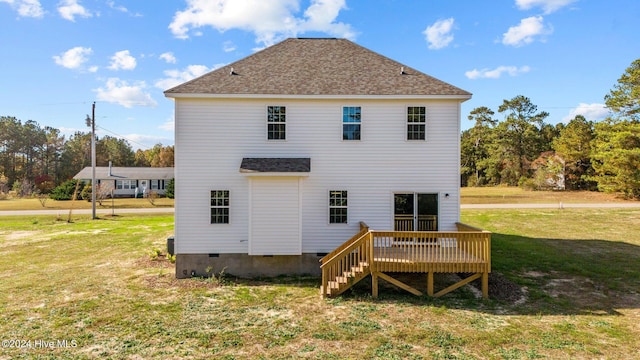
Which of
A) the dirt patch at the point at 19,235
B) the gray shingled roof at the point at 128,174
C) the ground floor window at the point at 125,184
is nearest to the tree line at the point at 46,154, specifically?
the gray shingled roof at the point at 128,174

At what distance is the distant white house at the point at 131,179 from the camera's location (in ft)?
154

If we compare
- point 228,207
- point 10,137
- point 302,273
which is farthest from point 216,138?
point 10,137

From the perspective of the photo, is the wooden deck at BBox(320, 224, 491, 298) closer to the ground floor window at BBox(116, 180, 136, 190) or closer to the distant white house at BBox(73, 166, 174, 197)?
the distant white house at BBox(73, 166, 174, 197)

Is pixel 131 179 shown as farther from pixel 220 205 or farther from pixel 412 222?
pixel 412 222

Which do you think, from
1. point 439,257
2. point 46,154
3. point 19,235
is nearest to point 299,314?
point 439,257

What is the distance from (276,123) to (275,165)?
68.4 inches

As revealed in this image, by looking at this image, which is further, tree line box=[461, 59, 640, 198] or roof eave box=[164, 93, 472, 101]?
tree line box=[461, 59, 640, 198]

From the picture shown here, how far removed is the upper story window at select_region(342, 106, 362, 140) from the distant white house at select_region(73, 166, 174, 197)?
139 ft

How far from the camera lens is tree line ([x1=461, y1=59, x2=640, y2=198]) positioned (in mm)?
33312

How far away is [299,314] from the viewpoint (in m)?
8.69

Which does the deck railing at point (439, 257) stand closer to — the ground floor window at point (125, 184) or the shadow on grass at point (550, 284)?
the shadow on grass at point (550, 284)

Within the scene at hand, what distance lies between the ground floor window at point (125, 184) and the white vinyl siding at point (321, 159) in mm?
42801

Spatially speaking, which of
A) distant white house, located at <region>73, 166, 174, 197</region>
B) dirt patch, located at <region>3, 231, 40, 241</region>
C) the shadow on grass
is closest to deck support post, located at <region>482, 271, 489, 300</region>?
the shadow on grass

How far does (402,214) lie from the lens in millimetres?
12125
